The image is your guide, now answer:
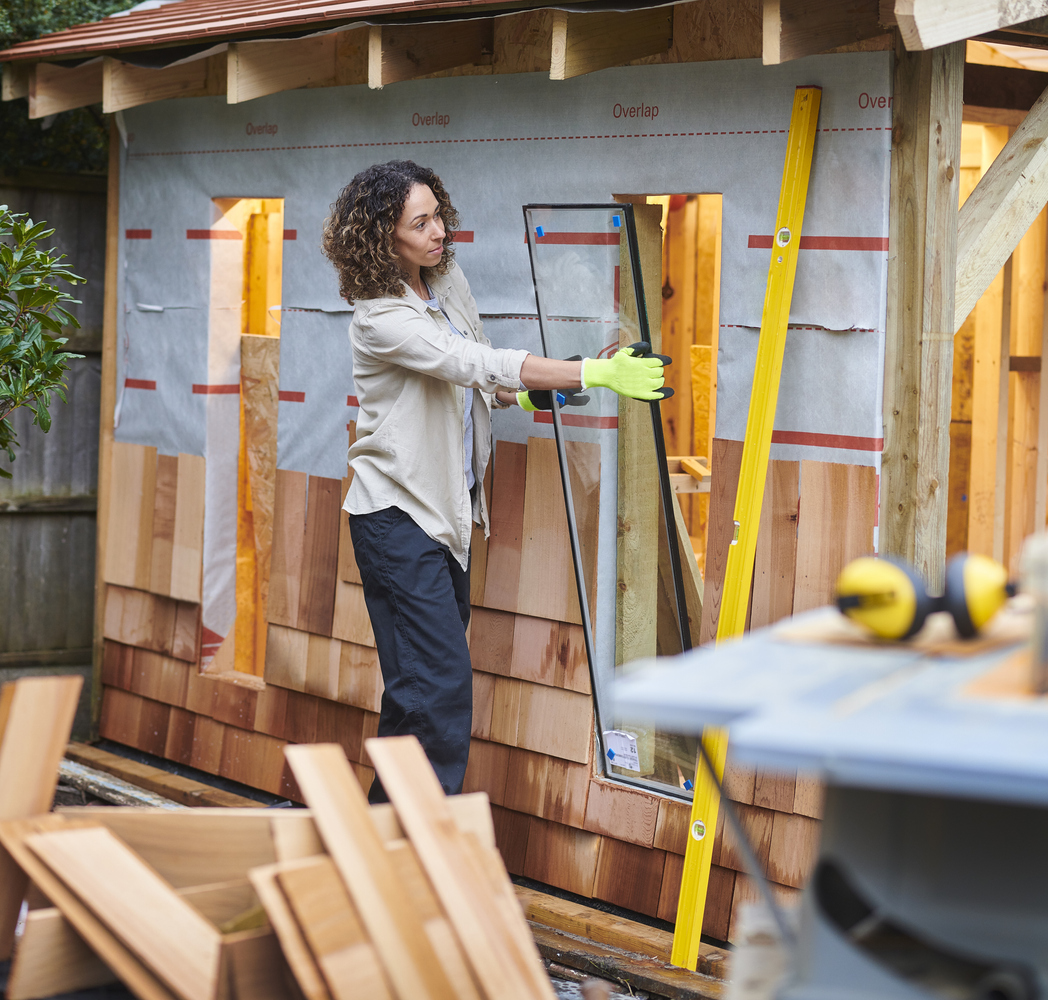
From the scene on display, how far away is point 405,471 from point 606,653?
847mm

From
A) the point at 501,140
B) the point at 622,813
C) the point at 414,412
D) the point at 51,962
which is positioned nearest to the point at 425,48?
the point at 501,140

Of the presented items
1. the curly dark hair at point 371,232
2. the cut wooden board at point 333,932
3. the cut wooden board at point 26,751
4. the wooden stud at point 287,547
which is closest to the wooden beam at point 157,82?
the wooden stud at point 287,547

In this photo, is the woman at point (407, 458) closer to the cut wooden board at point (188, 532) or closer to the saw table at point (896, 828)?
the cut wooden board at point (188, 532)

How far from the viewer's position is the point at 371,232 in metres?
3.60

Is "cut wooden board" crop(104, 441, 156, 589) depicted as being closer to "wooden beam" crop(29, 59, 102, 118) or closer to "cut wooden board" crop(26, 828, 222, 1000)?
"wooden beam" crop(29, 59, 102, 118)

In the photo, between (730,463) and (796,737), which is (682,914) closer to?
(730,463)

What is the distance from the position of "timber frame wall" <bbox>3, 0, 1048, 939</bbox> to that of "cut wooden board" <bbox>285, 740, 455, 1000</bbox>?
5.50 feet

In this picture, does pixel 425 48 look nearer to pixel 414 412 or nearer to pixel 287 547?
pixel 414 412

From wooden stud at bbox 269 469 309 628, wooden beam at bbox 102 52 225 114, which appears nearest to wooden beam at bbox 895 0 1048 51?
wooden stud at bbox 269 469 309 628

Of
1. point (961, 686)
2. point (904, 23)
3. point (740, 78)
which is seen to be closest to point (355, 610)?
point (740, 78)

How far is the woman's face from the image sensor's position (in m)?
3.59

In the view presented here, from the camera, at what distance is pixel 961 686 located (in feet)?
5.04

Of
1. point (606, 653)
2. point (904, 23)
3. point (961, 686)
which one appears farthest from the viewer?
point (606, 653)

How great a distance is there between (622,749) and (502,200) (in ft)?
5.67
